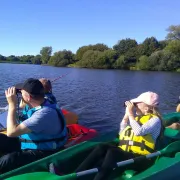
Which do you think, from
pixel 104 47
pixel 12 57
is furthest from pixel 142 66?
pixel 12 57

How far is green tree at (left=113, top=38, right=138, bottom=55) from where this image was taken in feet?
198

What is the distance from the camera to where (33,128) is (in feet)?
10.6

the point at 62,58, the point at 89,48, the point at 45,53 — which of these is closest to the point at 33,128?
the point at 62,58

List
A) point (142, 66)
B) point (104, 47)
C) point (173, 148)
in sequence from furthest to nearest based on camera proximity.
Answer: point (104, 47) < point (142, 66) < point (173, 148)

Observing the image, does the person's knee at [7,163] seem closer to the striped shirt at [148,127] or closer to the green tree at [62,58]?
the striped shirt at [148,127]

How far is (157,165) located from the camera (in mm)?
3643

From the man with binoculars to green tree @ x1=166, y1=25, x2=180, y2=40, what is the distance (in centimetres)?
5317

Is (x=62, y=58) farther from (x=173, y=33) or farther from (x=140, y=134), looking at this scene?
(x=140, y=134)

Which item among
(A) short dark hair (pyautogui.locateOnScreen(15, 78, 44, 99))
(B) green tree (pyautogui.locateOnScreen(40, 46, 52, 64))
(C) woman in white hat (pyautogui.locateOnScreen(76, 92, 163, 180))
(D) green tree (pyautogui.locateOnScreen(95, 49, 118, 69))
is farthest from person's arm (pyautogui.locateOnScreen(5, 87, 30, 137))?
(B) green tree (pyautogui.locateOnScreen(40, 46, 52, 64))

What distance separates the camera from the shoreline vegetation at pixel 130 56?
46.4 metres

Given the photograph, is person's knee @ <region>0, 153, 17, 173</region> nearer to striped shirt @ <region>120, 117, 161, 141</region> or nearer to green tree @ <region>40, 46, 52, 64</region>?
striped shirt @ <region>120, 117, 161, 141</region>

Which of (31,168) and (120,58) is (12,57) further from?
(31,168)

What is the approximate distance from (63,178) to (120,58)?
161 ft

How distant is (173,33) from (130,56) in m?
9.05
